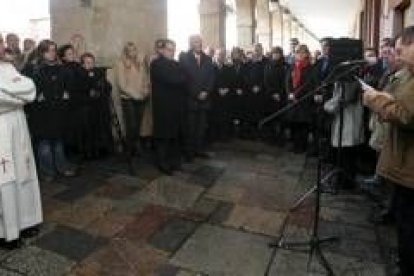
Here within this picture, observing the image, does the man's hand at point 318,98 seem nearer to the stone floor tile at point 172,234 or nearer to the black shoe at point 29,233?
the stone floor tile at point 172,234

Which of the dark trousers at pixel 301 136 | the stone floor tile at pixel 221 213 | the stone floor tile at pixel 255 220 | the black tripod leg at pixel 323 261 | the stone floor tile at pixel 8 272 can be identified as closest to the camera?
the stone floor tile at pixel 8 272

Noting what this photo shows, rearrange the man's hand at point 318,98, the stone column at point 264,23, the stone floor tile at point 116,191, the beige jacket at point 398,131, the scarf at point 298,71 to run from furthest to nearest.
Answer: the stone column at point 264,23, the scarf at point 298,71, the man's hand at point 318,98, the stone floor tile at point 116,191, the beige jacket at point 398,131

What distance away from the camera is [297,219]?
4664 mm

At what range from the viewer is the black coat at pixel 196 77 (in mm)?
6480

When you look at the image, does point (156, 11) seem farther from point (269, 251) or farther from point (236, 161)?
point (269, 251)

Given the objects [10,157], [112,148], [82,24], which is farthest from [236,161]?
[10,157]

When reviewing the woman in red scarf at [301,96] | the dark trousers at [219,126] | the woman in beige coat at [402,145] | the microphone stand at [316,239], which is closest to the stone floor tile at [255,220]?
the microphone stand at [316,239]

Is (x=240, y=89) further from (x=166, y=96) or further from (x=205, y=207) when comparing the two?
(x=205, y=207)

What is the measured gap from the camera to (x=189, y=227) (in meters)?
4.40

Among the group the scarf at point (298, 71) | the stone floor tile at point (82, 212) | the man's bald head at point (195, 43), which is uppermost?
the man's bald head at point (195, 43)

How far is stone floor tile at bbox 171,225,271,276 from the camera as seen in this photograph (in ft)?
12.1

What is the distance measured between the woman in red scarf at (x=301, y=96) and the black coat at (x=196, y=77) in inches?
48.3

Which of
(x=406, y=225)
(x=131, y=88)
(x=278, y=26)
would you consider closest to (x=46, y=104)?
(x=131, y=88)

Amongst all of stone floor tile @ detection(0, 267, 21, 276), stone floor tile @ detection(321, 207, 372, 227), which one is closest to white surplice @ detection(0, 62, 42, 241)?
stone floor tile @ detection(0, 267, 21, 276)
